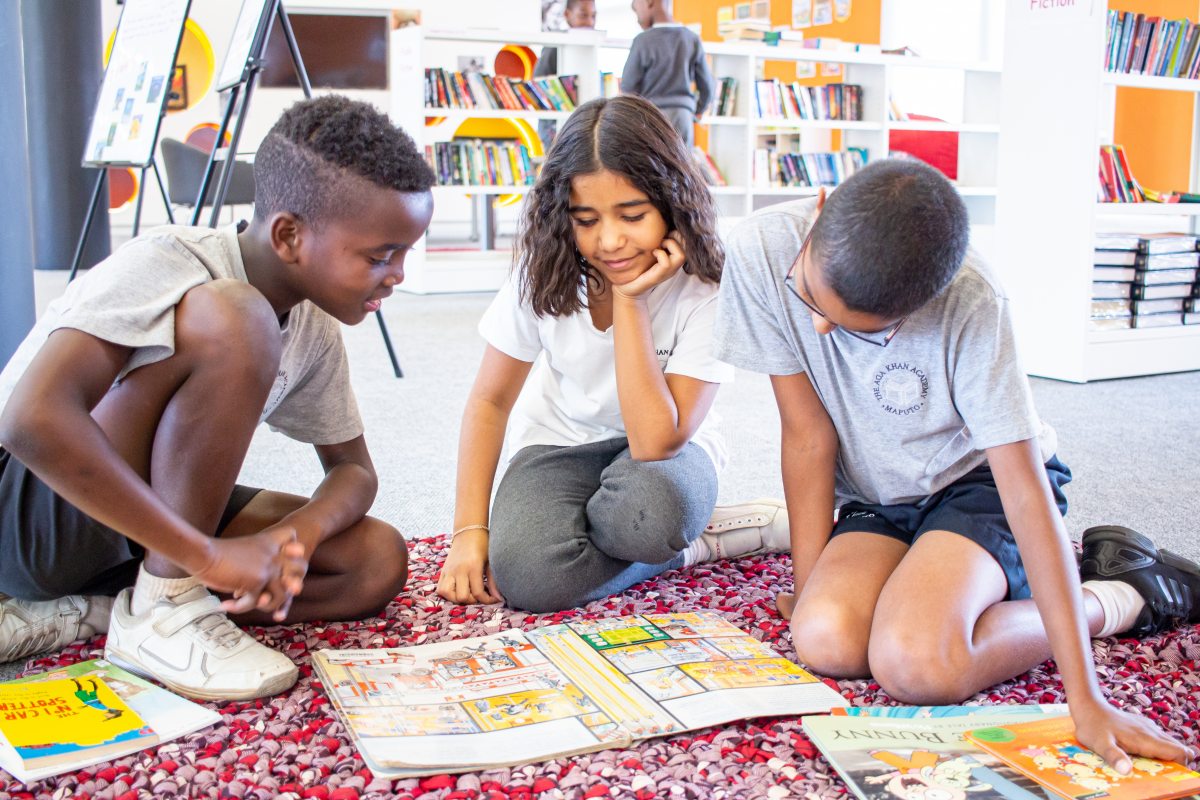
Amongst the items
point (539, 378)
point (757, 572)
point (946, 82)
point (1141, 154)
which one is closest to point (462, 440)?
point (539, 378)

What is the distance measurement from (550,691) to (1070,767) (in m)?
0.52

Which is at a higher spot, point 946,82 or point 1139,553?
point 946,82

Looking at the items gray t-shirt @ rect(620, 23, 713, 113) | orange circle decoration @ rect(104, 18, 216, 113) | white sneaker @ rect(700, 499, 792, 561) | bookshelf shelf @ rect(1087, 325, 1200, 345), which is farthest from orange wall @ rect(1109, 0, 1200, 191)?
orange circle decoration @ rect(104, 18, 216, 113)

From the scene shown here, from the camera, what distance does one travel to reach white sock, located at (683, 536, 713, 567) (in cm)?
170

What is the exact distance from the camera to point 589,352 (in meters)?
1.61

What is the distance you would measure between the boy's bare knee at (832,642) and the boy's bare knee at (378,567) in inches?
21.3

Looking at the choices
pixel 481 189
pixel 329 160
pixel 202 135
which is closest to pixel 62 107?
pixel 481 189

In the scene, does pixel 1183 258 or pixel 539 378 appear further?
pixel 1183 258

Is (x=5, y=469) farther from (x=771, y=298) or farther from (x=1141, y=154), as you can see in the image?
(x=1141, y=154)

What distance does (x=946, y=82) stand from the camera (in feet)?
27.7

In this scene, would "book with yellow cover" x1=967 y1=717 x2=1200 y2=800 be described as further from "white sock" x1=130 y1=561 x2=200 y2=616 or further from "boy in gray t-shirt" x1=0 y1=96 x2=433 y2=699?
"white sock" x1=130 y1=561 x2=200 y2=616

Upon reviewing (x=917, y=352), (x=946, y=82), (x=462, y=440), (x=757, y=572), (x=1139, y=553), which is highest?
(x=946, y=82)

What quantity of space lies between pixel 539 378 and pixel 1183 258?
2.65 meters

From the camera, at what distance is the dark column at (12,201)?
→ 271cm
